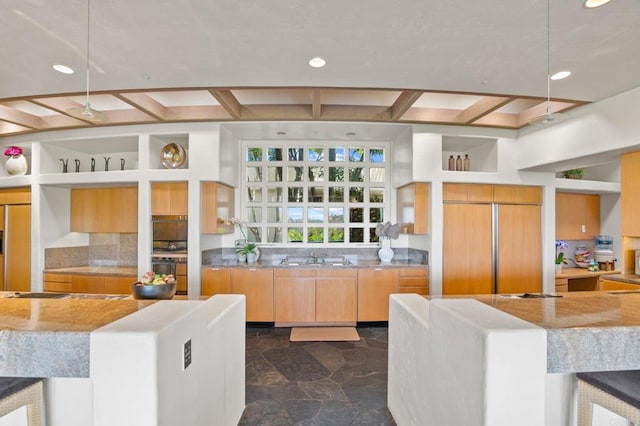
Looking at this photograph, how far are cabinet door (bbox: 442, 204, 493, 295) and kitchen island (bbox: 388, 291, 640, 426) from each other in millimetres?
2544

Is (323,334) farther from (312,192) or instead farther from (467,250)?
(467,250)

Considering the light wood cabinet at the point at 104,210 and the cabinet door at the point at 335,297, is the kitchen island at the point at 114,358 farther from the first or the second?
the light wood cabinet at the point at 104,210

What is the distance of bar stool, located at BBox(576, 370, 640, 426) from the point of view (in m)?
1.06

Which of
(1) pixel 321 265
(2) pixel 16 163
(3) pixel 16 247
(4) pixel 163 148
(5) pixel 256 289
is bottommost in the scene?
(5) pixel 256 289

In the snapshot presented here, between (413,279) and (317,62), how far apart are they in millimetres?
3049

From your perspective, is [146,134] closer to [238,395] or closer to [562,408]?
[238,395]

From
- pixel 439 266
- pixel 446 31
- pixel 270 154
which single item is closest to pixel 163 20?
pixel 446 31

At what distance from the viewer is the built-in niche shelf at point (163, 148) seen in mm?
4258

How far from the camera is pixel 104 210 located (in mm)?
4676

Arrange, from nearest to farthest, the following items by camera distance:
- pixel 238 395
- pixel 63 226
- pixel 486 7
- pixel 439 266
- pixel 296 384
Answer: pixel 486 7 → pixel 238 395 → pixel 296 384 → pixel 439 266 → pixel 63 226

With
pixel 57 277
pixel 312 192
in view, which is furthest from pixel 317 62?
pixel 57 277

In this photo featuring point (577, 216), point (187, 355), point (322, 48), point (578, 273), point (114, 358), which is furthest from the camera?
point (577, 216)

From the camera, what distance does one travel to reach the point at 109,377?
1.00 meters

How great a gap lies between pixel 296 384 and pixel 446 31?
310cm
